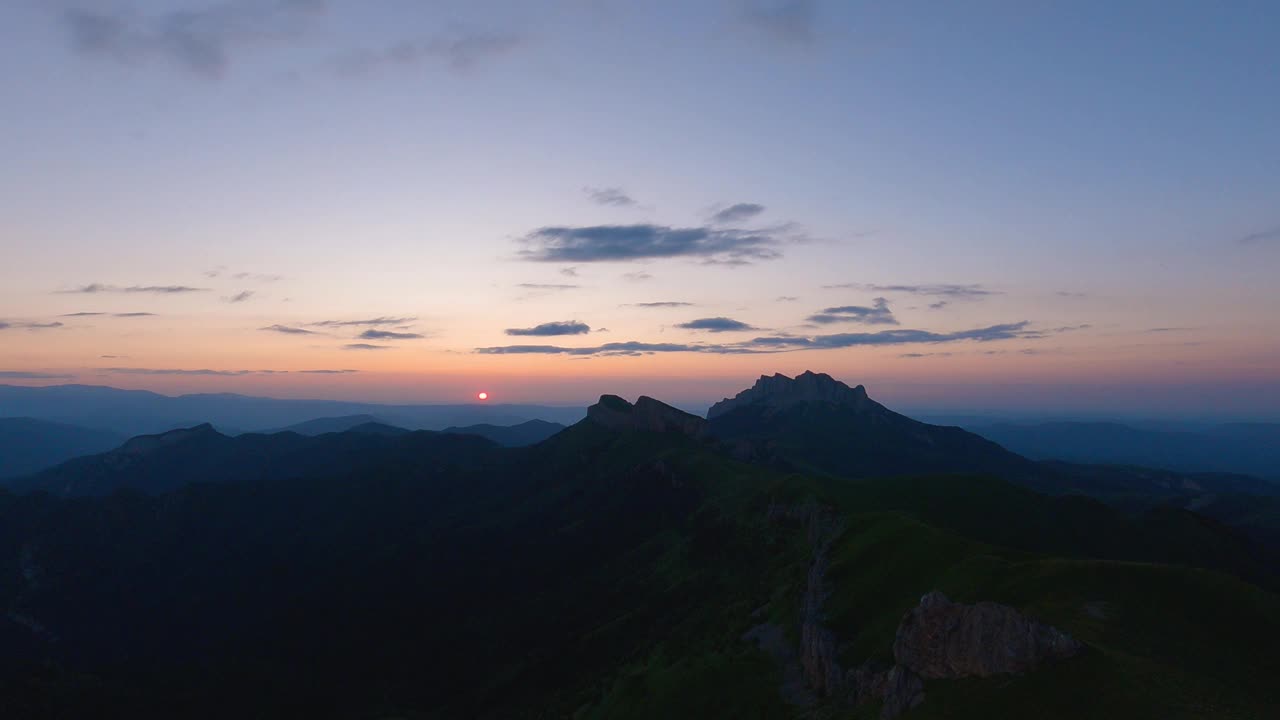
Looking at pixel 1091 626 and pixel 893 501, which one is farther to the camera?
pixel 893 501

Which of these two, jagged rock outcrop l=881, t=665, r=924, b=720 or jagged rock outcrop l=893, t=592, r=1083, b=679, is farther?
jagged rock outcrop l=881, t=665, r=924, b=720

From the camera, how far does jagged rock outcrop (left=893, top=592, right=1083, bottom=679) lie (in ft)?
152

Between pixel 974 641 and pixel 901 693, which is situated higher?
pixel 974 641

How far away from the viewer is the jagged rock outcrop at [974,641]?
4625 cm

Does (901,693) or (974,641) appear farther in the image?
(901,693)

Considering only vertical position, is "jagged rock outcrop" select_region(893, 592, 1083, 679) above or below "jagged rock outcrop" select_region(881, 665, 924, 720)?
above

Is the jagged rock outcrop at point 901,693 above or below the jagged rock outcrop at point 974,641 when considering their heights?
below

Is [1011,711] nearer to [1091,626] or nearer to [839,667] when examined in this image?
[1091,626]

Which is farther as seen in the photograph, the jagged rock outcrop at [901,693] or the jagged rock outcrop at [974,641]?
the jagged rock outcrop at [901,693]

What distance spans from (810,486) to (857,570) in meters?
88.5

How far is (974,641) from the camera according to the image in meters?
49.6

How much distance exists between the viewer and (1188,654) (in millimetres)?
50312

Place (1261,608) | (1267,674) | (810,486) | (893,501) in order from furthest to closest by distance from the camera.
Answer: (893,501), (810,486), (1261,608), (1267,674)

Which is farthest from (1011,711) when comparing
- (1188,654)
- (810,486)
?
(810,486)
